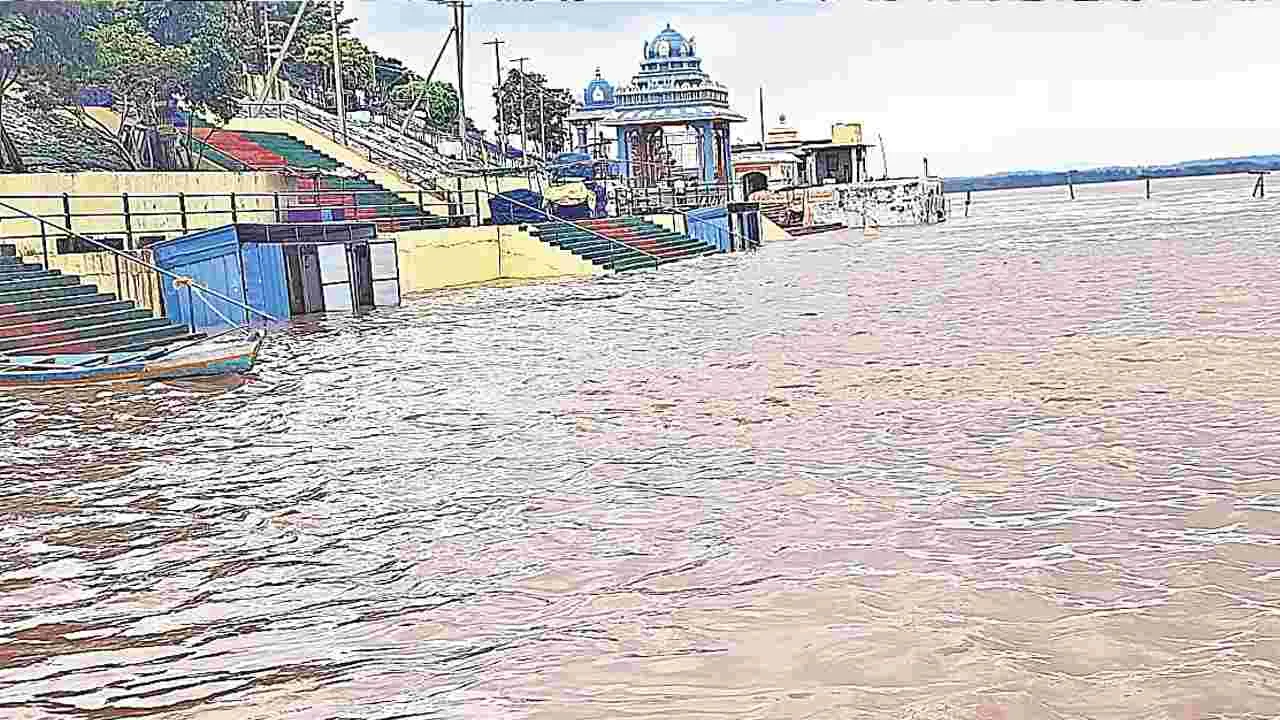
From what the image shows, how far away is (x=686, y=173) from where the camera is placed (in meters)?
52.7

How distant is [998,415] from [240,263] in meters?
13.0

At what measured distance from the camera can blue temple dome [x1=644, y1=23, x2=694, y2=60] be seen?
46875 millimetres

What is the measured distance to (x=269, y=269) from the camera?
19953 millimetres

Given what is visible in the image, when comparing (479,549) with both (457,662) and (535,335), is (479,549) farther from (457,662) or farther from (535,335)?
(535,335)

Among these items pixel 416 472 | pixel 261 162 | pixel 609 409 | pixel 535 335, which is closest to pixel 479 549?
pixel 416 472

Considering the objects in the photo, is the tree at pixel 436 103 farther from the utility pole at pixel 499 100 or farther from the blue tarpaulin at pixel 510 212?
the blue tarpaulin at pixel 510 212

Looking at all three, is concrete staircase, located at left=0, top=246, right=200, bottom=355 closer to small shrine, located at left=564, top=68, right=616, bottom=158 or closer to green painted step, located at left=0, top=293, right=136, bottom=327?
green painted step, located at left=0, top=293, right=136, bottom=327

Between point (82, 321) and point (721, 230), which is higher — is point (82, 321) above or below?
below

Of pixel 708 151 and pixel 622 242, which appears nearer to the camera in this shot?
pixel 622 242

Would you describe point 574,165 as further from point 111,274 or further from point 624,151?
point 111,274

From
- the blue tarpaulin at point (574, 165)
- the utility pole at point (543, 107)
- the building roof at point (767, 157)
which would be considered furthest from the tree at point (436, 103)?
the building roof at point (767, 157)

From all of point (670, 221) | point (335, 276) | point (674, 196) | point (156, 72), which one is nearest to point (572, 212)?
point (670, 221)

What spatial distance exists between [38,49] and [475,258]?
10386mm

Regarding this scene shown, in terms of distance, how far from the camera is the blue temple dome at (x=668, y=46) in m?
46.9
